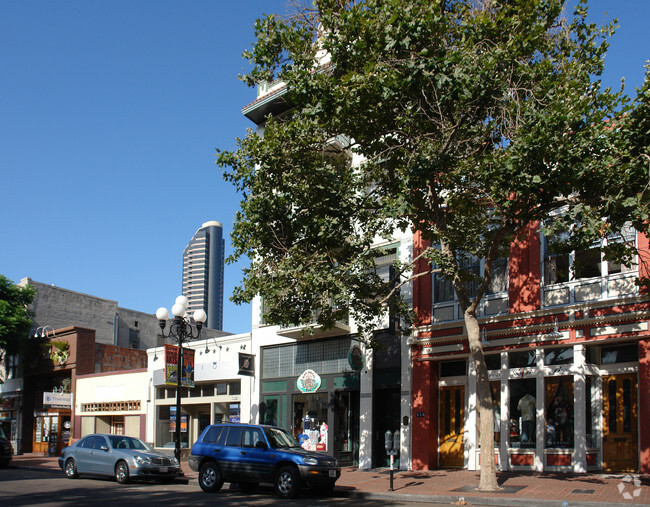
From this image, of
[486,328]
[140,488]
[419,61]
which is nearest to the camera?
[419,61]

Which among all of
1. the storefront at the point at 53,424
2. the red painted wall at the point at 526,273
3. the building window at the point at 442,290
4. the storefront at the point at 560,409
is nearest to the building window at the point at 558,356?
the storefront at the point at 560,409

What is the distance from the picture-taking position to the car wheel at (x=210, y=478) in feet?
55.1

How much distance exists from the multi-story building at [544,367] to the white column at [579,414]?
0.03 metres

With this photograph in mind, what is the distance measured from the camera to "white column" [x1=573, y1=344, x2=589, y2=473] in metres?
17.5

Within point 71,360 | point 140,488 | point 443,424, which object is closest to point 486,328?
point 443,424

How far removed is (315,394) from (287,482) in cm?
958

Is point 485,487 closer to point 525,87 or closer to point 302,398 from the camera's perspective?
point 525,87

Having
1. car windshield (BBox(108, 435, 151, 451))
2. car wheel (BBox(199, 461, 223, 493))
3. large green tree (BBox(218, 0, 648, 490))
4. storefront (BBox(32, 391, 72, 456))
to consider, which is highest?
large green tree (BBox(218, 0, 648, 490))

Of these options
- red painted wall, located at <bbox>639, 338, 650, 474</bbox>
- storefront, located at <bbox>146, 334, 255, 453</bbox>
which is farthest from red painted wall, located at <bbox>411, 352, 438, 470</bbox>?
storefront, located at <bbox>146, 334, 255, 453</bbox>

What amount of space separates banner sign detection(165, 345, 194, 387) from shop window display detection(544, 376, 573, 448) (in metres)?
12.1

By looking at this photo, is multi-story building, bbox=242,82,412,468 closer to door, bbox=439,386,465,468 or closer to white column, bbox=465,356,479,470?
door, bbox=439,386,465,468

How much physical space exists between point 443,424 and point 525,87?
439 inches

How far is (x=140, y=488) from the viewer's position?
1753 cm

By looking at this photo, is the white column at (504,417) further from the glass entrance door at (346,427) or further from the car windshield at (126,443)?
the car windshield at (126,443)
